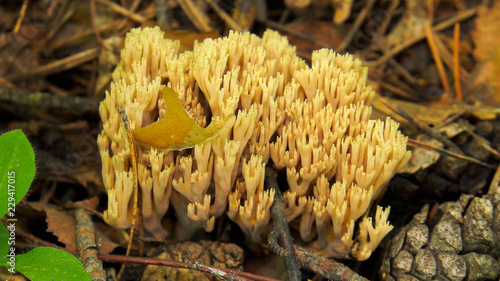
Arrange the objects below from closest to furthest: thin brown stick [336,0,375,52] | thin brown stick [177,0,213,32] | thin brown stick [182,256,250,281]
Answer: thin brown stick [182,256,250,281] < thin brown stick [177,0,213,32] < thin brown stick [336,0,375,52]

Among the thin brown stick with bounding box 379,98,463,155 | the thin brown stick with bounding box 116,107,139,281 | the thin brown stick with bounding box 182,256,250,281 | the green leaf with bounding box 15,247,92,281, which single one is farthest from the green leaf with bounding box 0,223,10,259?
the thin brown stick with bounding box 379,98,463,155

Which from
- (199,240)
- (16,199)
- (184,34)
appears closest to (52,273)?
(16,199)

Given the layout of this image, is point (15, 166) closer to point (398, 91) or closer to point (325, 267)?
point (325, 267)

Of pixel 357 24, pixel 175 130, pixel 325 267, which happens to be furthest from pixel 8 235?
pixel 357 24

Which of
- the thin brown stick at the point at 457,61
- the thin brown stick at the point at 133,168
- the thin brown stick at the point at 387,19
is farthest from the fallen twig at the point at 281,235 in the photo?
the thin brown stick at the point at 387,19

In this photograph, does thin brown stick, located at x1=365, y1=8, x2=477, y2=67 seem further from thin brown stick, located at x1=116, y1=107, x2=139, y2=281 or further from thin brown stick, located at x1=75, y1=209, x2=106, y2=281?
thin brown stick, located at x1=75, y1=209, x2=106, y2=281

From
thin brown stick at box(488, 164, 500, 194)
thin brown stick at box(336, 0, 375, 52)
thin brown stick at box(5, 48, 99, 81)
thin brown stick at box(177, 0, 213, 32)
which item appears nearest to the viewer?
thin brown stick at box(488, 164, 500, 194)

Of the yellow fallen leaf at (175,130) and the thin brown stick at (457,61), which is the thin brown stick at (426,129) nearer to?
the thin brown stick at (457,61)
